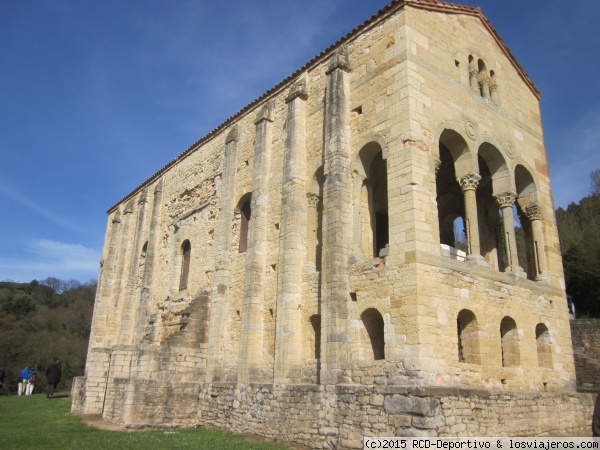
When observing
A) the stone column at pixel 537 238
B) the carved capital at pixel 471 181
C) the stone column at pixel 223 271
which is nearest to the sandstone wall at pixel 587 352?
the stone column at pixel 537 238

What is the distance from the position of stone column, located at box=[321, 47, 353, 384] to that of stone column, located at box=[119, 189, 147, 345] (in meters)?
12.1

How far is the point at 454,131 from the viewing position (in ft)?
39.5

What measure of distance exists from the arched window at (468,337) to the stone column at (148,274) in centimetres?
1195

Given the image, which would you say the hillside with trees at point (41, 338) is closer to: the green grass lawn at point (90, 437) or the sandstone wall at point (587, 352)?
the green grass lawn at point (90, 437)

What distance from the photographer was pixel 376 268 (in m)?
10.7

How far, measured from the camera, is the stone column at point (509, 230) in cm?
1245

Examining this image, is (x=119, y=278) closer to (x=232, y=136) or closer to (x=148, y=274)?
(x=148, y=274)

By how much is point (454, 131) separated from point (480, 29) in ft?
14.3

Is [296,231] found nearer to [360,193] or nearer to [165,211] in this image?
[360,193]

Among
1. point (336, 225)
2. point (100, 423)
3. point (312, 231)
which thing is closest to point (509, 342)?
point (336, 225)

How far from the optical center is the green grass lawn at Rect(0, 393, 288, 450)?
10352 millimetres

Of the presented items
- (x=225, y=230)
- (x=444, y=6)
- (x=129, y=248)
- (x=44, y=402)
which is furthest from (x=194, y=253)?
(x=444, y=6)

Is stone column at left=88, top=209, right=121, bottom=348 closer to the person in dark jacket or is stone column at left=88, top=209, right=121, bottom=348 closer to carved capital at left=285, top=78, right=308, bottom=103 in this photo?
the person in dark jacket

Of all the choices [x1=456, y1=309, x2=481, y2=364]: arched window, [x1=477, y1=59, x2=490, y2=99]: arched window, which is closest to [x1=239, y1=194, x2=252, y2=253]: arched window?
[x1=456, y1=309, x2=481, y2=364]: arched window
